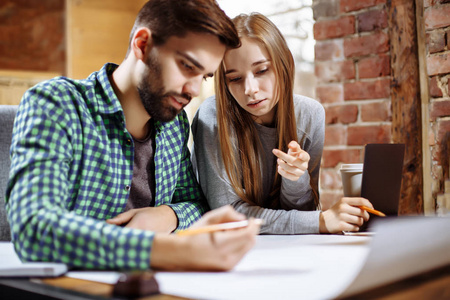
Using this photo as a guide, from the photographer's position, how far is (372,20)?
1862 millimetres

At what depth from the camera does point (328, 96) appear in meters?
1.98

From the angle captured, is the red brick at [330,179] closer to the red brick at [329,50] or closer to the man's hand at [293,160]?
the red brick at [329,50]

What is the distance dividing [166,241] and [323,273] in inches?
8.9

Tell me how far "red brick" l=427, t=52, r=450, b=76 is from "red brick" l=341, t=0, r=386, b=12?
301 millimetres

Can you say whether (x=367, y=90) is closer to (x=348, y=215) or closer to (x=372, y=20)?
(x=372, y=20)

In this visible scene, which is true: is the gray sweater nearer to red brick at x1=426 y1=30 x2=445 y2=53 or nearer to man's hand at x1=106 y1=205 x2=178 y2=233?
man's hand at x1=106 y1=205 x2=178 y2=233

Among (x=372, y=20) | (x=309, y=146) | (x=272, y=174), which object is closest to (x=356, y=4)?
(x=372, y=20)

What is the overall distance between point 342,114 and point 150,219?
115 centimetres

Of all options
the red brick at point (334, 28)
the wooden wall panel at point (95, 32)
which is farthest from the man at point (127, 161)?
the wooden wall panel at point (95, 32)

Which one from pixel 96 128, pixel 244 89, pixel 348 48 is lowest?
pixel 96 128

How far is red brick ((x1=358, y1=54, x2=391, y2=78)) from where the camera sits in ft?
6.04

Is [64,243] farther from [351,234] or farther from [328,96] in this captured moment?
[328,96]

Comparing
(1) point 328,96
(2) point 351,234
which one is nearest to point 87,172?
(2) point 351,234

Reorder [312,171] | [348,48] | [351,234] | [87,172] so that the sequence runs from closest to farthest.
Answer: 1. [87,172]
2. [351,234]
3. [312,171]
4. [348,48]
